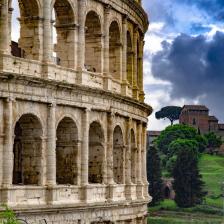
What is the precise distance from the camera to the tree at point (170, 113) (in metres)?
192

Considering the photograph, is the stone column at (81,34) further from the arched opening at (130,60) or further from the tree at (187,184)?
the tree at (187,184)

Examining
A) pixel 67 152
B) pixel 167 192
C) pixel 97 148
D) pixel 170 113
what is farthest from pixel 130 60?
pixel 170 113

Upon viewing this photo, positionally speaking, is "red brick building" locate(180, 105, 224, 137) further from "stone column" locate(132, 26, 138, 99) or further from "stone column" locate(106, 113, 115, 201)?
"stone column" locate(106, 113, 115, 201)

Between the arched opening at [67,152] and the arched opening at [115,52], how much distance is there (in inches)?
207

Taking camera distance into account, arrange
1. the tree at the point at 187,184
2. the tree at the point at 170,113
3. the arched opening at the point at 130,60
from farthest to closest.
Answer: the tree at the point at 170,113 → the tree at the point at 187,184 → the arched opening at the point at 130,60

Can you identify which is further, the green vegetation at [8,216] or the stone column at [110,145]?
the stone column at [110,145]

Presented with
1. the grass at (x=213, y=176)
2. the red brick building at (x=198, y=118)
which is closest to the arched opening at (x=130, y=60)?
the grass at (x=213, y=176)

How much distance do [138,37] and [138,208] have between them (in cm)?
817

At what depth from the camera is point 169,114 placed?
193000mm

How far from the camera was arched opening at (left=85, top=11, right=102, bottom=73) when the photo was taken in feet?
130

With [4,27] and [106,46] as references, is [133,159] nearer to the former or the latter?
[106,46]

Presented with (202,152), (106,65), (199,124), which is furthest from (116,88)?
(199,124)

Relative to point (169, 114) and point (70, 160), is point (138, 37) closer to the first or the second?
point (70, 160)

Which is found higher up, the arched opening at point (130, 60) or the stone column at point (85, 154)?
the arched opening at point (130, 60)
